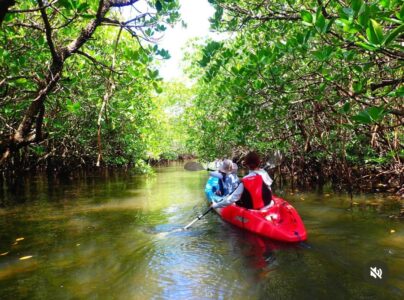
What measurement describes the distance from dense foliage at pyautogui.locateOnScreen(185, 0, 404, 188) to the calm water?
164 centimetres

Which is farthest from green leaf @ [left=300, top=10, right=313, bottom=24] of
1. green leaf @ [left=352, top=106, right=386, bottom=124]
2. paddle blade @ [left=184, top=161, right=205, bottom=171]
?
paddle blade @ [left=184, top=161, right=205, bottom=171]

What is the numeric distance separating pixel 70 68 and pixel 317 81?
3.71 metres

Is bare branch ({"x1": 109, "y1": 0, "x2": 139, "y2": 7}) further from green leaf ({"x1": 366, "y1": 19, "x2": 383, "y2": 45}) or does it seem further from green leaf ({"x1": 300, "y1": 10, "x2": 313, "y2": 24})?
green leaf ({"x1": 366, "y1": 19, "x2": 383, "y2": 45})

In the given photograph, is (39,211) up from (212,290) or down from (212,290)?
up

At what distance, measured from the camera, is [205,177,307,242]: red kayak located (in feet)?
17.4

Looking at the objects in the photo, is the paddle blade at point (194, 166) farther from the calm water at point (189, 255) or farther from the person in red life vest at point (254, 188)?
the person in red life vest at point (254, 188)

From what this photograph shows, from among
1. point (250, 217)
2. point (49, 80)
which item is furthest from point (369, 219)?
point (49, 80)

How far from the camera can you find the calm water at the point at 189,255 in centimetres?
386

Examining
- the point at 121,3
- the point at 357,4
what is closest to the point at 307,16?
the point at 357,4

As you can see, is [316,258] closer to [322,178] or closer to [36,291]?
[36,291]

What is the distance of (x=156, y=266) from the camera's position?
15.5 ft

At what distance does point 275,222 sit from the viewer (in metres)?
5.55

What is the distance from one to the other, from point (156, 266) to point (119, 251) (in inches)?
36.7

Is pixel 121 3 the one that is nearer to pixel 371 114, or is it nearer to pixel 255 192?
pixel 371 114
